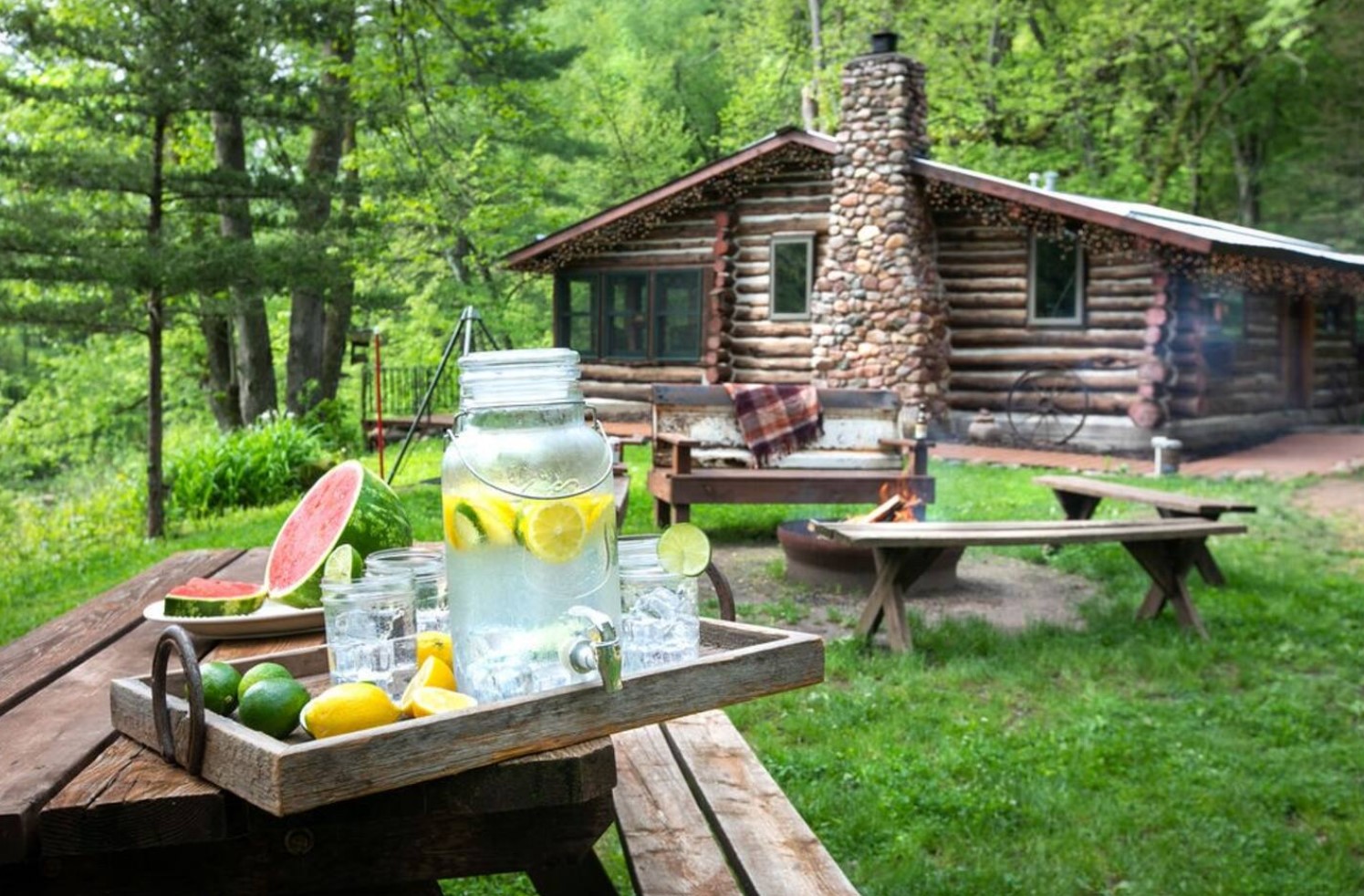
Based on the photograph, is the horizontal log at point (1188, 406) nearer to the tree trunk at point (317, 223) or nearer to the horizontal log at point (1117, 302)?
the horizontal log at point (1117, 302)

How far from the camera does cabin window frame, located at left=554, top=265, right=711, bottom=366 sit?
64.5ft

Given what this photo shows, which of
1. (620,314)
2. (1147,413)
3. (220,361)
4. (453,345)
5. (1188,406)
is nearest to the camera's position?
(453,345)

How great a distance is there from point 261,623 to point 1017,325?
617 inches

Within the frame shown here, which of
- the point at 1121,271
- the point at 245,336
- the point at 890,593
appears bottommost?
the point at 890,593

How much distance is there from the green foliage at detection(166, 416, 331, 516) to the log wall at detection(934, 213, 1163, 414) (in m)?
8.80

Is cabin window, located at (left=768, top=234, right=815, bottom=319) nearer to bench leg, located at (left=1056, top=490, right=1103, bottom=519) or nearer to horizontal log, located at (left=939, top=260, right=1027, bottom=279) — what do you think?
horizontal log, located at (left=939, top=260, right=1027, bottom=279)

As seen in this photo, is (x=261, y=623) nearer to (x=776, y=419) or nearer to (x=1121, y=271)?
(x=776, y=419)

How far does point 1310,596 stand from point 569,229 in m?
13.9

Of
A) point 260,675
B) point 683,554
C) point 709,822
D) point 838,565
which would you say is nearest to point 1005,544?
point 838,565

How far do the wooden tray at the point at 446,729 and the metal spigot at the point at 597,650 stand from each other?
0.10ft

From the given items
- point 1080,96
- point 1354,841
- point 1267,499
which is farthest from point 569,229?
point 1354,841

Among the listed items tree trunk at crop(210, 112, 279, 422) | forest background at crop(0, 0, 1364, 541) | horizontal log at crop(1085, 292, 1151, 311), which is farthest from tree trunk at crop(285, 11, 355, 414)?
horizontal log at crop(1085, 292, 1151, 311)

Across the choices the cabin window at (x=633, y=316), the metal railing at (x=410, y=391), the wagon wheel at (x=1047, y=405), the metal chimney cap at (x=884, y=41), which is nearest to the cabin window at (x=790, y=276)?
the cabin window at (x=633, y=316)

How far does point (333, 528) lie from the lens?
8.71 feet
